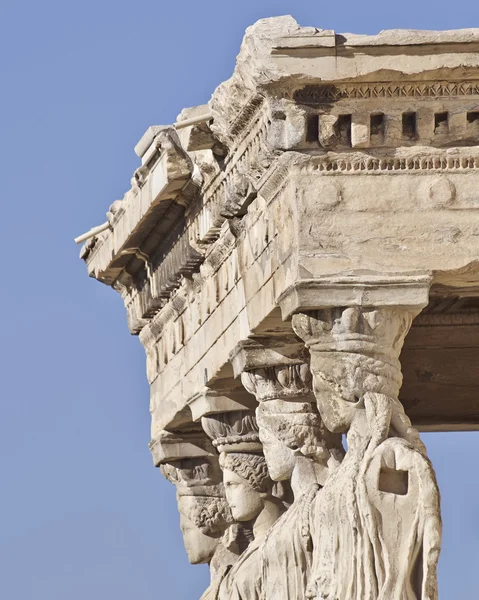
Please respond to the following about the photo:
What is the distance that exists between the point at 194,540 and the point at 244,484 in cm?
191

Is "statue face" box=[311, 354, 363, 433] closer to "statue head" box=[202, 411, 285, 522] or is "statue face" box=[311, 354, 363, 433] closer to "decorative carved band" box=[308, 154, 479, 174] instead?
"decorative carved band" box=[308, 154, 479, 174]

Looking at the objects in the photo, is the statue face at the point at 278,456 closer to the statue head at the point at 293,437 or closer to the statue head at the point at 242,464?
the statue head at the point at 293,437

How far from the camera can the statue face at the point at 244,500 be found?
58.6 feet

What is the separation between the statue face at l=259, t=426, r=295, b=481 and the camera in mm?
16484

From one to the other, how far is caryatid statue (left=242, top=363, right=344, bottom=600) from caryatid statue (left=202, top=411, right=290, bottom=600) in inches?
29.0

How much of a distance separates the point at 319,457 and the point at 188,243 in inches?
90.6

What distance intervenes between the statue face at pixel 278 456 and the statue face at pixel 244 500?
1278 mm

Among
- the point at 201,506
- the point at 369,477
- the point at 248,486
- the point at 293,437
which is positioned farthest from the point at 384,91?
the point at 201,506

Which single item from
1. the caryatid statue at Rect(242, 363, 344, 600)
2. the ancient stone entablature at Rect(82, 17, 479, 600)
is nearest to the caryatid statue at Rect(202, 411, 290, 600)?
the ancient stone entablature at Rect(82, 17, 479, 600)

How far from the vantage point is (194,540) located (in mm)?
19734

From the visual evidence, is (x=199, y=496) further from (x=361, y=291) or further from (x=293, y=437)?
(x=361, y=291)

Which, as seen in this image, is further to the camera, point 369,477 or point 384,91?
point 384,91

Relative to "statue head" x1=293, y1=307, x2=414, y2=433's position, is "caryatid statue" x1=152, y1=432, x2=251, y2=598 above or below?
above

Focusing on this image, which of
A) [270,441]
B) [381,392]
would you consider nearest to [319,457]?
[270,441]
